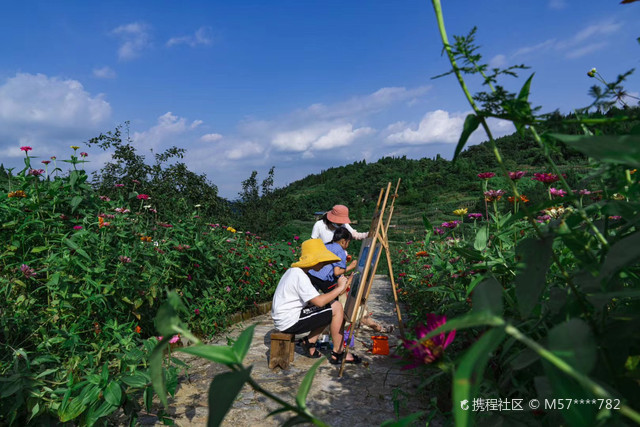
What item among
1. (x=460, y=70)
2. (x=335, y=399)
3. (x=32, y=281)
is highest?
(x=460, y=70)

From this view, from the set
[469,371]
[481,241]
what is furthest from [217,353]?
[481,241]

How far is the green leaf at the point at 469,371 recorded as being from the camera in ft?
1.02

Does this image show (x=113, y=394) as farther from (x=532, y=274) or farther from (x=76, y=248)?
(x=532, y=274)

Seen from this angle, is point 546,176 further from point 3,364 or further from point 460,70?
point 3,364

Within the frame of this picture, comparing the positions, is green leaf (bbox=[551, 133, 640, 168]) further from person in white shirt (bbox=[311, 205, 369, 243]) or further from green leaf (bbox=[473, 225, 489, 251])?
person in white shirt (bbox=[311, 205, 369, 243])

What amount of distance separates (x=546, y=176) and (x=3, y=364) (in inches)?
110

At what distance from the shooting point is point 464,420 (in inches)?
13.7

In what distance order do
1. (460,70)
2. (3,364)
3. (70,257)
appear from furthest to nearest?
(70,257)
(3,364)
(460,70)

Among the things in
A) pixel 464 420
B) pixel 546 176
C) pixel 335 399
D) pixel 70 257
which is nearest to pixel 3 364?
pixel 70 257

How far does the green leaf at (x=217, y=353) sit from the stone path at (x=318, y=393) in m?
2.17

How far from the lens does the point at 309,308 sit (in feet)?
12.2

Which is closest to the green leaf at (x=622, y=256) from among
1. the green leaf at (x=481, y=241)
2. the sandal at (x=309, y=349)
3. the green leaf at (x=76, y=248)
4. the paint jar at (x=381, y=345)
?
the green leaf at (x=481, y=241)

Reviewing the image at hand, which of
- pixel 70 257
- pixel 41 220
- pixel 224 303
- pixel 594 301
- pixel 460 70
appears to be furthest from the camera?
pixel 224 303

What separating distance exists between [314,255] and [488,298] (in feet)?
11.0
